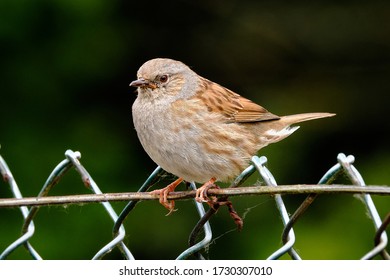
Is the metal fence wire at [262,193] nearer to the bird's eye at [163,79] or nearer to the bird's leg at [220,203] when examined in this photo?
the bird's leg at [220,203]

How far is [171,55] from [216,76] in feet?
1.04

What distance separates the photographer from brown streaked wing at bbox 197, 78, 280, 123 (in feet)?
10.4

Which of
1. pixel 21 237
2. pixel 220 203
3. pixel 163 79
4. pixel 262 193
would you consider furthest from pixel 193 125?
pixel 262 193

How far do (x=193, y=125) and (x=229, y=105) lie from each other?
34 centimetres

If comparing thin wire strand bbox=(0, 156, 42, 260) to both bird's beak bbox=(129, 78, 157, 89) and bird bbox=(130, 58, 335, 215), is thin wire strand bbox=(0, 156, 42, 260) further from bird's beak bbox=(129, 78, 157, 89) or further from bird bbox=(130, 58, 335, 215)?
bird's beak bbox=(129, 78, 157, 89)

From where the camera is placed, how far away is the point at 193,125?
2.93m

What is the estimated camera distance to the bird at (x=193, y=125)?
2.79 metres

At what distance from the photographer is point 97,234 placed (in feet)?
13.9

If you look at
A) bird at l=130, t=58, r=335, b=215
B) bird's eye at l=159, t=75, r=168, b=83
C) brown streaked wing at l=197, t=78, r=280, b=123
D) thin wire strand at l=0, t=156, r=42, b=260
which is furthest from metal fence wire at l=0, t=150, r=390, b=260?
brown streaked wing at l=197, t=78, r=280, b=123

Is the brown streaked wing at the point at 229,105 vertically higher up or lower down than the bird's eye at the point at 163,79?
lower down

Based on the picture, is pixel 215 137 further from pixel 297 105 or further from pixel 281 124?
pixel 297 105

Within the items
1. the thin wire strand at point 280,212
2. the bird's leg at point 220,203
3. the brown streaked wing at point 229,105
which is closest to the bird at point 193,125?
the brown streaked wing at point 229,105

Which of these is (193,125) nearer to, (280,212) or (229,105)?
(229,105)

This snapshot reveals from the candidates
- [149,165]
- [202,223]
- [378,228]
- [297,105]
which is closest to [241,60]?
[297,105]
